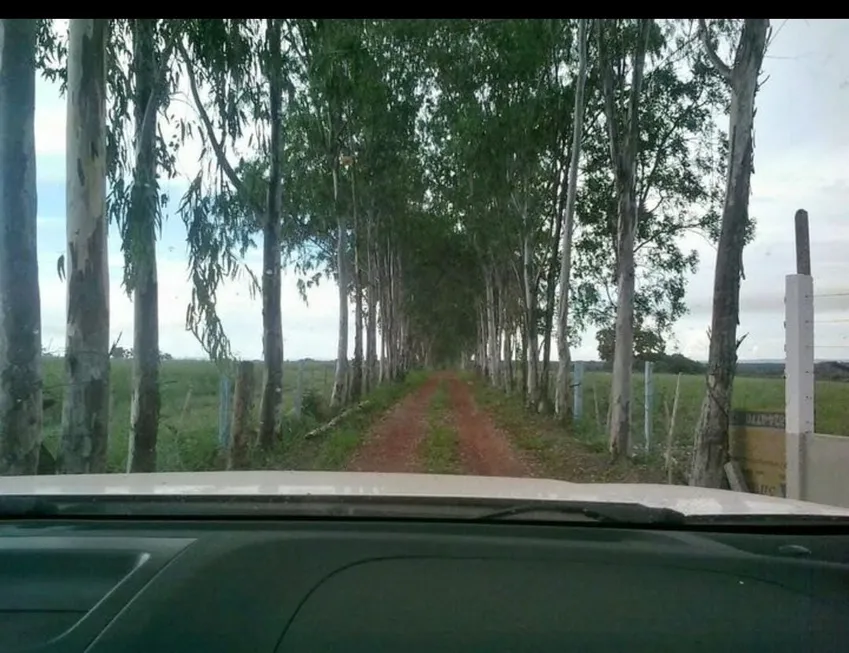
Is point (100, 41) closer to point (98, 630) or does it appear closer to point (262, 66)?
point (262, 66)

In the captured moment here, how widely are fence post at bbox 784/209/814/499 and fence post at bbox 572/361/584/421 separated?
1439 centimetres

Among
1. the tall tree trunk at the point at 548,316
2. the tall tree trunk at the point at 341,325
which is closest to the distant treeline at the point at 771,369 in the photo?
the tall tree trunk at the point at 548,316

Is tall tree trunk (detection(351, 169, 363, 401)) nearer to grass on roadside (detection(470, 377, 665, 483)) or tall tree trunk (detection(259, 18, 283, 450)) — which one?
grass on roadside (detection(470, 377, 665, 483))

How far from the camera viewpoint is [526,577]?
2.51m

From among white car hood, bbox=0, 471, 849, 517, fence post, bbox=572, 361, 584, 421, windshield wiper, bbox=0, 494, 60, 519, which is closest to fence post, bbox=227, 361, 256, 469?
white car hood, bbox=0, 471, 849, 517

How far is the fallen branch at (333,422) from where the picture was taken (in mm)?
18828

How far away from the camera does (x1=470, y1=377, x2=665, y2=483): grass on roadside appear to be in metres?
13.8

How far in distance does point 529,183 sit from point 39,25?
19121 millimetres

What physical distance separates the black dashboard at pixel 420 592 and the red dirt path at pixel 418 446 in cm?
863

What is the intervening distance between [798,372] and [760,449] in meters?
2.09

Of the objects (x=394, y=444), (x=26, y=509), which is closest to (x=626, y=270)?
(x=394, y=444)

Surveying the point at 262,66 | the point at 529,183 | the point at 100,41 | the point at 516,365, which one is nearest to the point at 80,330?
the point at 100,41

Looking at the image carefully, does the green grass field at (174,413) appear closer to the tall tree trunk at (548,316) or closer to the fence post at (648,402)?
the fence post at (648,402)

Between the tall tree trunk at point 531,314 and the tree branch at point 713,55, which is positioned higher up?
the tree branch at point 713,55
